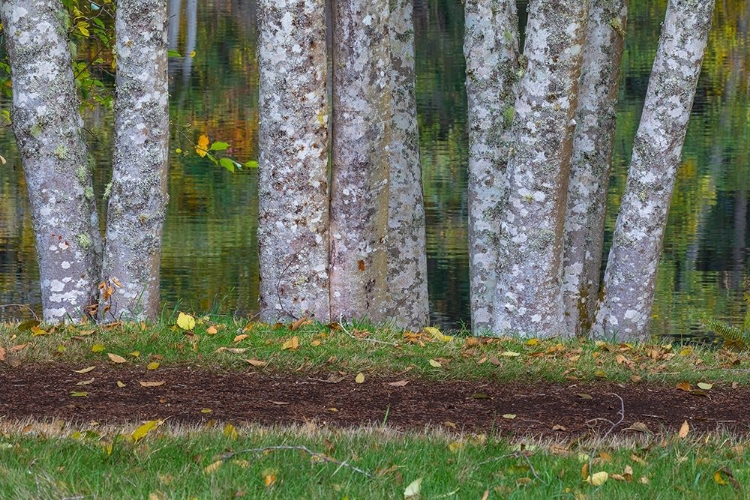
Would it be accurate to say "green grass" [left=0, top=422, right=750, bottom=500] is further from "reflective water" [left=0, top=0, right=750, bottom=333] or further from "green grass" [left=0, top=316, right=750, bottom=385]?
"reflective water" [left=0, top=0, right=750, bottom=333]

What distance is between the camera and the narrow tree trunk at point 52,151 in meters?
8.54

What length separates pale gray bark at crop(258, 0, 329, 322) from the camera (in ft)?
28.0

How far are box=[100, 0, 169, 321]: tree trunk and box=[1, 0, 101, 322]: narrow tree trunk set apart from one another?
225 mm

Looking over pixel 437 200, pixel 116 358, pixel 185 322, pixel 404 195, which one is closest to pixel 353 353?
pixel 185 322

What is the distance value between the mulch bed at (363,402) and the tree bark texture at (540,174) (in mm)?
1986

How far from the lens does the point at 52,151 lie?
8633 millimetres

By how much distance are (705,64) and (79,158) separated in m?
32.4

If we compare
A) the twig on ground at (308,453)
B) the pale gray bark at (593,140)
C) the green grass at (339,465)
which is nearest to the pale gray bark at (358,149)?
the pale gray bark at (593,140)

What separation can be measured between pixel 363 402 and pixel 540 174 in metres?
2.98

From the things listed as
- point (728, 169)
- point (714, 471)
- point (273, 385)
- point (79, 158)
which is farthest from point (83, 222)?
point (728, 169)

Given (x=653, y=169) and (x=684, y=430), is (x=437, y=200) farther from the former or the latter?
(x=684, y=430)

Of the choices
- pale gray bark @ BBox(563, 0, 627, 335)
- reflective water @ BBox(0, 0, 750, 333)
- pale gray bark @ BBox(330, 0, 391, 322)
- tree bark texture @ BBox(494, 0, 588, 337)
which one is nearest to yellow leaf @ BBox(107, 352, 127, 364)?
reflective water @ BBox(0, 0, 750, 333)

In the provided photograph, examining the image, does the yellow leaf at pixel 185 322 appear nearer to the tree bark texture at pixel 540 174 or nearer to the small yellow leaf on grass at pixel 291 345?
the small yellow leaf on grass at pixel 291 345

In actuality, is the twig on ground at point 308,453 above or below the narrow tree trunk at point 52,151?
below
